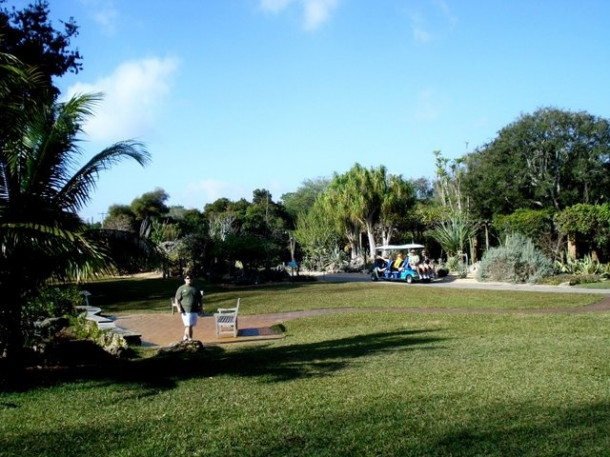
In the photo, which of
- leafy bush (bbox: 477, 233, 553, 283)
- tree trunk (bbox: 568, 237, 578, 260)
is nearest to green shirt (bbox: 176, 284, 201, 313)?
leafy bush (bbox: 477, 233, 553, 283)

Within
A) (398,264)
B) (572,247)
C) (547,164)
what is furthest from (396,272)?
(547,164)

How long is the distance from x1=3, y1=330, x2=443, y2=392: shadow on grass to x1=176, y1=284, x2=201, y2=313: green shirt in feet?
3.12

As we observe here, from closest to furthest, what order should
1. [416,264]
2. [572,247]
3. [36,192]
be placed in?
[36,192] < [416,264] < [572,247]

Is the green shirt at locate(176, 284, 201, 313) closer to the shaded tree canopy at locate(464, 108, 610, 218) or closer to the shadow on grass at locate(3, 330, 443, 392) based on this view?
the shadow on grass at locate(3, 330, 443, 392)

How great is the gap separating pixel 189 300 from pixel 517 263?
18122 millimetres

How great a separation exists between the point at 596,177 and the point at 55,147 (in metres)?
36.2

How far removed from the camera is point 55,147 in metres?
9.02

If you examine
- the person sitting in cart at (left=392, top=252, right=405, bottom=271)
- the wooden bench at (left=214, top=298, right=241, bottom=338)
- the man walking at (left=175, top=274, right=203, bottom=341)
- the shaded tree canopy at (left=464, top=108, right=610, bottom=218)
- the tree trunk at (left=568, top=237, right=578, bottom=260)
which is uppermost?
the shaded tree canopy at (left=464, top=108, right=610, bottom=218)

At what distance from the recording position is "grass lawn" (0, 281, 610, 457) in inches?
212

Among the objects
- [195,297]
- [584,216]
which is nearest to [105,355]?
[195,297]

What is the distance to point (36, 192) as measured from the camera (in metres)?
8.96

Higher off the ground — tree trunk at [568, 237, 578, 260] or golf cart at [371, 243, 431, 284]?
tree trunk at [568, 237, 578, 260]

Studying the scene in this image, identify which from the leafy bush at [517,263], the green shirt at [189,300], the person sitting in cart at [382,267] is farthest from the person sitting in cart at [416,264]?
the green shirt at [189,300]

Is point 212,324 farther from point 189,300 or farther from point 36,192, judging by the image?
point 36,192
